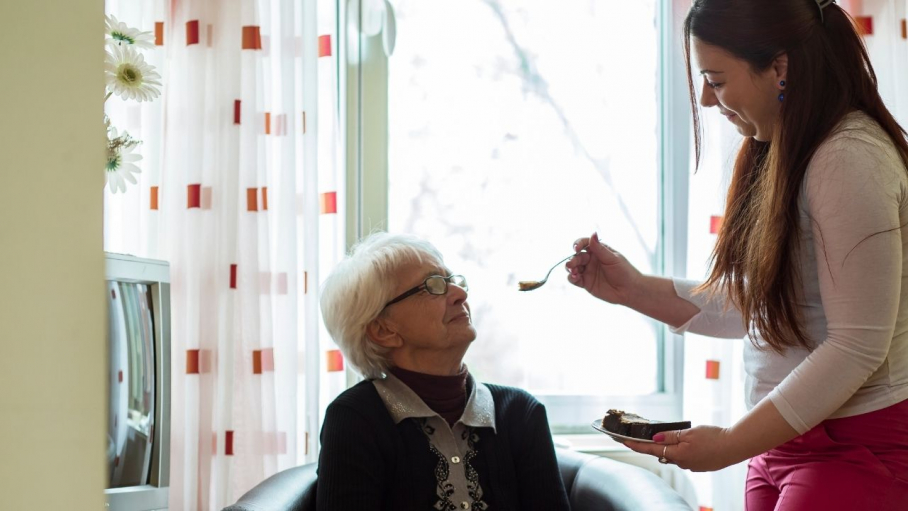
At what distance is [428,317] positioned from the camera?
1.78 meters

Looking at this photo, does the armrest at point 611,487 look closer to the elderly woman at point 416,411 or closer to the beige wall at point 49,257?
the elderly woman at point 416,411

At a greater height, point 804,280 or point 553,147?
point 553,147

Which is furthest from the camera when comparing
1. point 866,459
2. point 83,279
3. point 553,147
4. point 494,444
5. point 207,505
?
point 553,147

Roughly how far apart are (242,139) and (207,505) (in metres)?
1.09

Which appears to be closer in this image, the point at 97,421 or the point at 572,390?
the point at 97,421

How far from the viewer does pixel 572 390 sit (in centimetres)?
269

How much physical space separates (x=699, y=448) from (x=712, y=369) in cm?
129

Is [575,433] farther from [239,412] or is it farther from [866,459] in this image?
[866,459]

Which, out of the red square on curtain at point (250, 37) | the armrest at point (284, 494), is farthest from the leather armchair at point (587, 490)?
the red square on curtain at point (250, 37)

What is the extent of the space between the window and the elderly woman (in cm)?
77

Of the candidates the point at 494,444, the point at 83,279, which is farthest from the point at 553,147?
the point at 83,279

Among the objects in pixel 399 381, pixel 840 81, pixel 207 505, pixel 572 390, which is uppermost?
pixel 840 81

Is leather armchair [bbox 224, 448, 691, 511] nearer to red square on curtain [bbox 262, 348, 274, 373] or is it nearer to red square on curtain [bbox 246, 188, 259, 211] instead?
red square on curtain [bbox 262, 348, 274, 373]

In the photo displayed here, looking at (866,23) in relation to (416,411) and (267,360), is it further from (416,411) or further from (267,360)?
(267,360)
